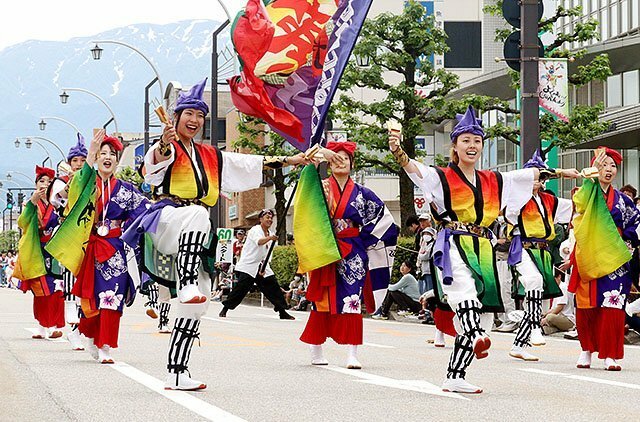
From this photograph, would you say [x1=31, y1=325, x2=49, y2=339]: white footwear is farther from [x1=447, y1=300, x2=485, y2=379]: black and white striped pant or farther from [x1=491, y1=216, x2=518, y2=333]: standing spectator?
[x1=447, y1=300, x2=485, y2=379]: black and white striped pant

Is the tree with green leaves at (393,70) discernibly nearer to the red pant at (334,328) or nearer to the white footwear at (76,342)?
the white footwear at (76,342)

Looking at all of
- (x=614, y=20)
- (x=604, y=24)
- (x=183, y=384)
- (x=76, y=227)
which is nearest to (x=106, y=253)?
(x=76, y=227)

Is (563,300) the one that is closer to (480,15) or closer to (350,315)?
(350,315)

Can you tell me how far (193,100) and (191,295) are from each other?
139cm

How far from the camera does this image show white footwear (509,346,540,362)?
12.2 meters

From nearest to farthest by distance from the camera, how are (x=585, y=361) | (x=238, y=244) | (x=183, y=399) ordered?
1. (x=183, y=399)
2. (x=585, y=361)
3. (x=238, y=244)

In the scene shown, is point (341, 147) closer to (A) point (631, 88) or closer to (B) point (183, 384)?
(B) point (183, 384)

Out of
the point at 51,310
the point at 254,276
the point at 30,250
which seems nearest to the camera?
the point at 30,250

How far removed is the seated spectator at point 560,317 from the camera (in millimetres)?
17000

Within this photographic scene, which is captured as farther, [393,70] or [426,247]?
[393,70]

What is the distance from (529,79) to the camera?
1716cm

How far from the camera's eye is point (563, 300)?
16812 mm

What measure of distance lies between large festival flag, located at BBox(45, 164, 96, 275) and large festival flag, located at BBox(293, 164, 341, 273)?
1.83 m

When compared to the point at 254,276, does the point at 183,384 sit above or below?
below
